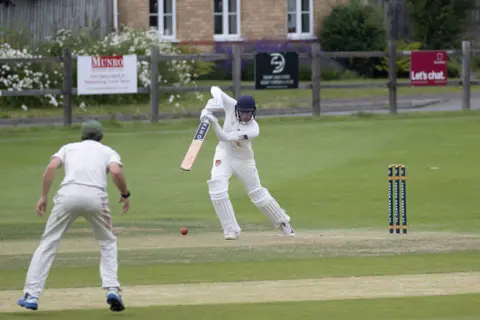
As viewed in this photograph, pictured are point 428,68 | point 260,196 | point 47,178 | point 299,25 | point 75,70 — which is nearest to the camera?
point 47,178

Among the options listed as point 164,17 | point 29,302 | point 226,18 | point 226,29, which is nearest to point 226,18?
point 226,18

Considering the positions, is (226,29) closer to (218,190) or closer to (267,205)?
(267,205)

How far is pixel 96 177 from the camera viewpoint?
11.3m

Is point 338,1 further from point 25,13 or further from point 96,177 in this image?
point 96,177

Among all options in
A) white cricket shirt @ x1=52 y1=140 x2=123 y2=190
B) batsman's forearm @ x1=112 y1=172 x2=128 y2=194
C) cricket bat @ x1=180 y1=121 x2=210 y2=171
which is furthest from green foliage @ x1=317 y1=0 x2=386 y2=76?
white cricket shirt @ x1=52 y1=140 x2=123 y2=190

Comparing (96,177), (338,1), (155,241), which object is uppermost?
(338,1)

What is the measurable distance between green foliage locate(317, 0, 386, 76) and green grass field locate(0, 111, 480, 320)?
45.2 ft

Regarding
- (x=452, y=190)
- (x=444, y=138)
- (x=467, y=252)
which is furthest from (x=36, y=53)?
(x=467, y=252)

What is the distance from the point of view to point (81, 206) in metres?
11.2

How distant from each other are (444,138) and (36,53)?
12.3 m

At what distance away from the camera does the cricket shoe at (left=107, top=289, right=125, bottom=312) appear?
11.0 m

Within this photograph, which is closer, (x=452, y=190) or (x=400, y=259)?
(x=400, y=259)

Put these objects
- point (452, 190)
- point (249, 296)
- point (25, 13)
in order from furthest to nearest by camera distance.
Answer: point (25, 13)
point (452, 190)
point (249, 296)

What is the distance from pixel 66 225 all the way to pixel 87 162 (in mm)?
551
